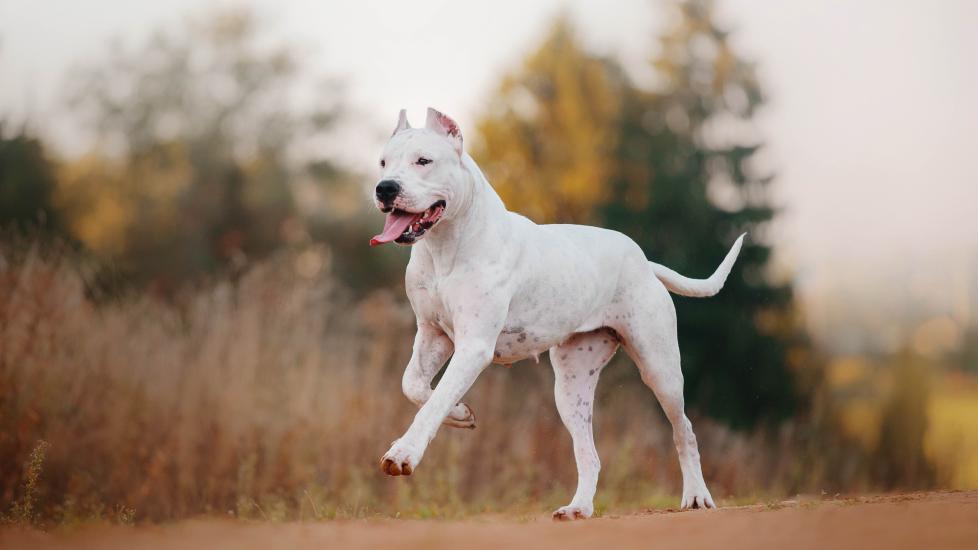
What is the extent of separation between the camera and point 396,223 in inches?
195

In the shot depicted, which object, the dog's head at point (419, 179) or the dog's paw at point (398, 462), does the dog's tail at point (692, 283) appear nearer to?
the dog's head at point (419, 179)

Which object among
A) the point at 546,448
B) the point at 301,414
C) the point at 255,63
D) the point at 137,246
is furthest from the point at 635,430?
the point at 255,63

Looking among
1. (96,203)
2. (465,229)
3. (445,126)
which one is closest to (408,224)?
(465,229)

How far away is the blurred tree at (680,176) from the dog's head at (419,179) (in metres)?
11.7

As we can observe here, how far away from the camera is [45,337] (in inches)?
337

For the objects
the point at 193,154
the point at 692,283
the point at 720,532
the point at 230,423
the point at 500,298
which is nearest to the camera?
the point at 720,532

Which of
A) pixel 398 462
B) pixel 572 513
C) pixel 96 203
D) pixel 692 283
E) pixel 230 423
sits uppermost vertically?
pixel 692 283

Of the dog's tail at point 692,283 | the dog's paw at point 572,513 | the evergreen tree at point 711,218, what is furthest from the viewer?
the evergreen tree at point 711,218

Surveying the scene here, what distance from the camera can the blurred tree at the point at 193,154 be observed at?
2258 cm

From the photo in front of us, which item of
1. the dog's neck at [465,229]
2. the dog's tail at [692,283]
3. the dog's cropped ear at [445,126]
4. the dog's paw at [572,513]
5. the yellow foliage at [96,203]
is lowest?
the yellow foliage at [96,203]

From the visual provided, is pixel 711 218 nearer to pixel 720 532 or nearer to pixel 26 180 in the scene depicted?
pixel 26 180

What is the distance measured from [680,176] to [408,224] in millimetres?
13987

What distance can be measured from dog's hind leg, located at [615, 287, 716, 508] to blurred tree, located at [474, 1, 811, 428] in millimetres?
10340


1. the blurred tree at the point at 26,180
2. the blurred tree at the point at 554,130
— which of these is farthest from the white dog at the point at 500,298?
the blurred tree at the point at 26,180
